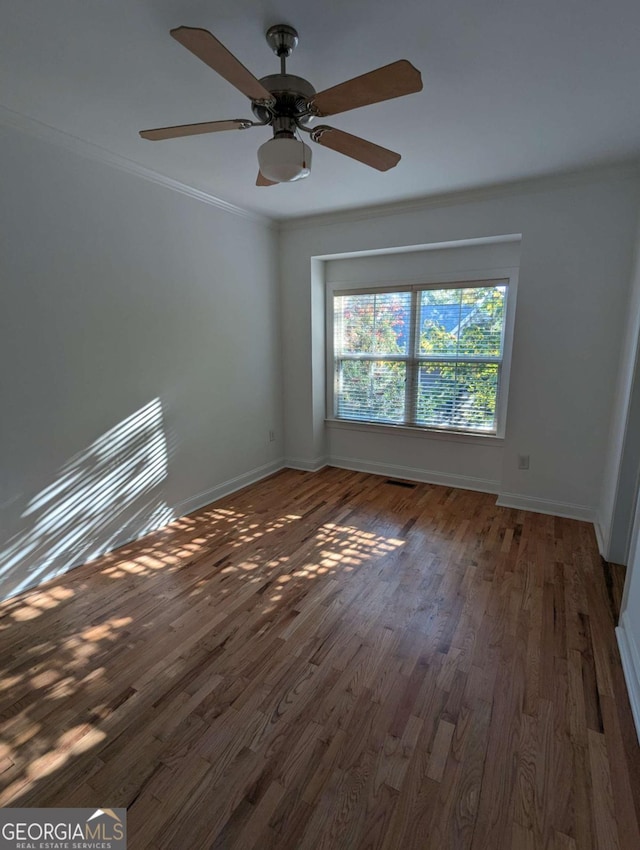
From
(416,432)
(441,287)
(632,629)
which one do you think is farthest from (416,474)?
(632,629)

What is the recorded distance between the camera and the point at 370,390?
4383mm

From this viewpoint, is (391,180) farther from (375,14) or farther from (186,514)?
(186,514)

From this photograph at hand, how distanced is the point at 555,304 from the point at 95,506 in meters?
3.68

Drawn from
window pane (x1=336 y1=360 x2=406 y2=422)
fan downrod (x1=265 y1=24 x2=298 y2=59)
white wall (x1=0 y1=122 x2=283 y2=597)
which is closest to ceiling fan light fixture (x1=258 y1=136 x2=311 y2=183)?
fan downrod (x1=265 y1=24 x2=298 y2=59)

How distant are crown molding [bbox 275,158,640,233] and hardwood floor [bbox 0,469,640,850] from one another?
2.60 m

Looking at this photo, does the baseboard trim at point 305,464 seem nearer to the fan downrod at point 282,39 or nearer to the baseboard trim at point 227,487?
the baseboard trim at point 227,487

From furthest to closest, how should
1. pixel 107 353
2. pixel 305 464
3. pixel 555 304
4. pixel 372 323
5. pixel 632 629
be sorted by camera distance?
1. pixel 305 464
2. pixel 372 323
3. pixel 555 304
4. pixel 107 353
5. pixel 632 629

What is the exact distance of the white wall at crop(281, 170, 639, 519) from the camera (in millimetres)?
2943

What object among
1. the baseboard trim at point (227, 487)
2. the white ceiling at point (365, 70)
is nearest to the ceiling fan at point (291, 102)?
the white ceiling at point (365, 70)

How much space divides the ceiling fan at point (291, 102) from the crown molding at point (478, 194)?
5.91ft

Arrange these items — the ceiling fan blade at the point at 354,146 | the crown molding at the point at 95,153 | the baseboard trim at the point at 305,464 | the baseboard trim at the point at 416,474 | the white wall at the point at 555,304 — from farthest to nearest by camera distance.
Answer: the baseboard trim at the point at 305,464, the baseboard trim at the point at 416,474, the white wall at the point at 555,304, the crown molding at the point at 95,153, the ceiling fan blade at the point at 354,146

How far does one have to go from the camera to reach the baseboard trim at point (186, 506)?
2.47 metres

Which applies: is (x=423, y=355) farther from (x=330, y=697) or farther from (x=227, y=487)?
(x=330, y=697)

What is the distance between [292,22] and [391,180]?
1655 mm
